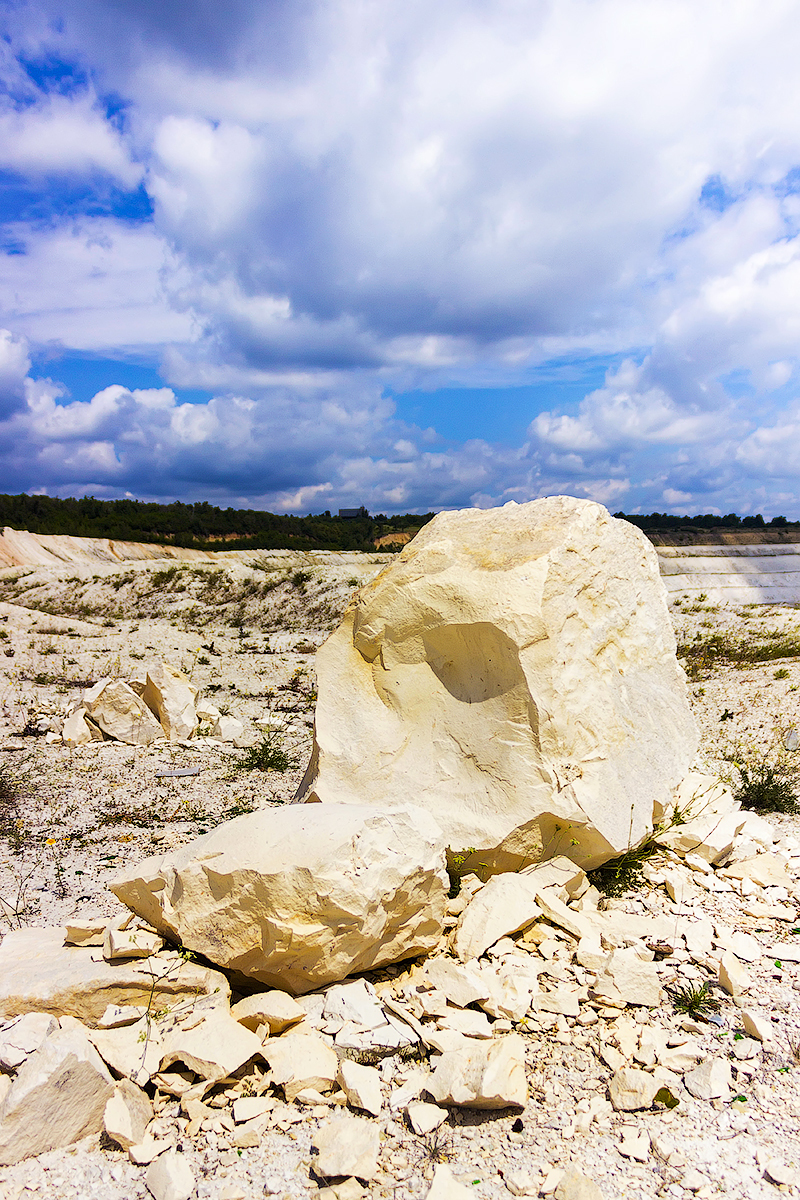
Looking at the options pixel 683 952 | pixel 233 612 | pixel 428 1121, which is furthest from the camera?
pixel 233 612

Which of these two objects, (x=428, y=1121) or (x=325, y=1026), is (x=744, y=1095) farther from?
(x=325, y=1026)

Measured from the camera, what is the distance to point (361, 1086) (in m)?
2.55

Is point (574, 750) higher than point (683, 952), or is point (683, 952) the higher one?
point (574, 750)

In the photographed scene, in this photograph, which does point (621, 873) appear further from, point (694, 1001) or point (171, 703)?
point (171, 703)

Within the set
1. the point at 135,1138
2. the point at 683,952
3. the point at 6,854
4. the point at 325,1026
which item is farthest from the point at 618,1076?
the point at 6,854

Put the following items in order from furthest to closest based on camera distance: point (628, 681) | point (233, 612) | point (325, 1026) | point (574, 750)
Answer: point (233, 612) → point (628, 681) → point (574, 750) → point (325, 1026)

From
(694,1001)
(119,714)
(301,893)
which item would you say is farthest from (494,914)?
(119,714)

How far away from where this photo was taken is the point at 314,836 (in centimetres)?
310

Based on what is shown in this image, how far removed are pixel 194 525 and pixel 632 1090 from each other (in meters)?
40.3

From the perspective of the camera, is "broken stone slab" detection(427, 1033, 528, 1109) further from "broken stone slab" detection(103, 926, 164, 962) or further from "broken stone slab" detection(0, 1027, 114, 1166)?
"broken stone slab" detection(103, 926, 164, 962)

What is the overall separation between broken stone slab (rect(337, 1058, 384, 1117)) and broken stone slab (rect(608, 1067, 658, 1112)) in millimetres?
884

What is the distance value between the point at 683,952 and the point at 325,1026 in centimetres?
180

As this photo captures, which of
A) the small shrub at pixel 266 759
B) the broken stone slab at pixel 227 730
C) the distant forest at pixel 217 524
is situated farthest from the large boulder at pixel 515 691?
the distant forest at pixel 217 524

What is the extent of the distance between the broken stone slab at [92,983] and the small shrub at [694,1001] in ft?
6.67
